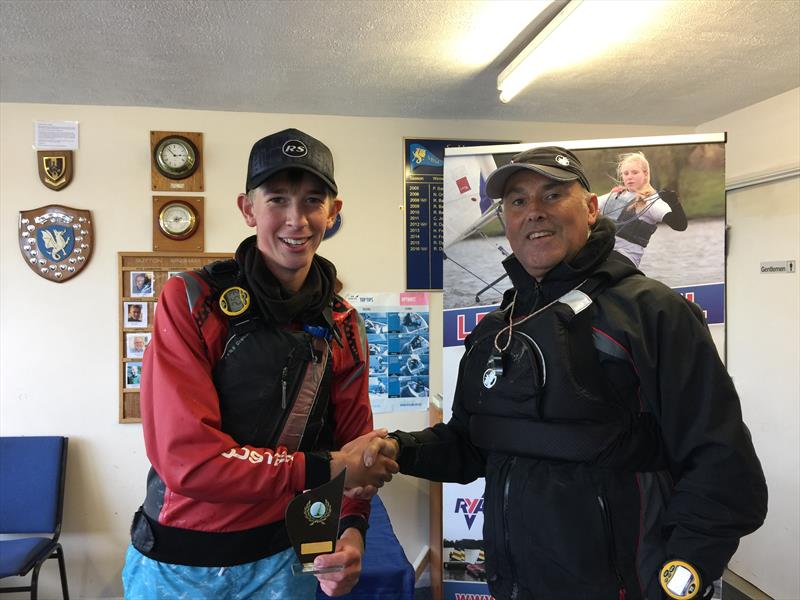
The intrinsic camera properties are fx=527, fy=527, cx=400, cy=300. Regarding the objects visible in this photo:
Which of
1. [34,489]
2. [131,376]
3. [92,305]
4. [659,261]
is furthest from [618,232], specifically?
[34,489]

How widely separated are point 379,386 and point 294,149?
7.60 ft

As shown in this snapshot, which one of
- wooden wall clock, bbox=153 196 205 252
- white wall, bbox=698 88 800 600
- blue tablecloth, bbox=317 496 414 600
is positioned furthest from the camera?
wooden wall clock, bbox=153 196 205 252

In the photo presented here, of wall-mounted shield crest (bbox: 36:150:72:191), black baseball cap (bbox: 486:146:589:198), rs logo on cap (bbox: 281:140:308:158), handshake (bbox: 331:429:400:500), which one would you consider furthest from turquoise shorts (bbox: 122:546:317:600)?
wall-mounted shield crest (bbox: 36:150:72:191)

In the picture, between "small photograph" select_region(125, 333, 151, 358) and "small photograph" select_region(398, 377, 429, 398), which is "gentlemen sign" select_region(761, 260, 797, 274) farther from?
"small photograph" select_region(125, 333, 151, 358)

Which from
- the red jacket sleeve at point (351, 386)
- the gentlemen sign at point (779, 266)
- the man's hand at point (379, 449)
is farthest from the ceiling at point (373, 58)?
the man's hand at point (379, 449)

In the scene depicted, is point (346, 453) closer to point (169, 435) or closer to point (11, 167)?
point (169, 435)

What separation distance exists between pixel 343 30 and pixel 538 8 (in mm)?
790

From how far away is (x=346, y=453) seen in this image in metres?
1.27

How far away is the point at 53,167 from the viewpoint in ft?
9.87

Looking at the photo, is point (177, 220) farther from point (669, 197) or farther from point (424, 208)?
point (669, 197)

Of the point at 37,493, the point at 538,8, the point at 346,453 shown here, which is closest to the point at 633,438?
the point at 346,453

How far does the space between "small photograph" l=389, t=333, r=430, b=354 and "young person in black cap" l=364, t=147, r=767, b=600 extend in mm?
1999

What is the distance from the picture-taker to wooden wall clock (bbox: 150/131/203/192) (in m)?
3.08

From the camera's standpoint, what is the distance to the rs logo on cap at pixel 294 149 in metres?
1.22
